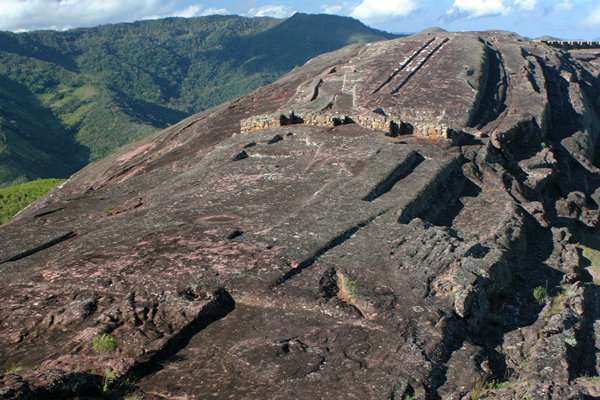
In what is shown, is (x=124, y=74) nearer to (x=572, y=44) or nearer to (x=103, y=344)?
(x=572, y=44)

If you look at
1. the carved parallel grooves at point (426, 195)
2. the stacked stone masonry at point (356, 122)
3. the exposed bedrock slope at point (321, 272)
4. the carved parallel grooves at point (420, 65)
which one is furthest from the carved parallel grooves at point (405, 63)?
the carved parallel grooves at point (426, 195)

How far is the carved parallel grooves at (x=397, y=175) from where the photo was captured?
1005cm

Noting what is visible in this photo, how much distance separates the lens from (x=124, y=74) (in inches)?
4872

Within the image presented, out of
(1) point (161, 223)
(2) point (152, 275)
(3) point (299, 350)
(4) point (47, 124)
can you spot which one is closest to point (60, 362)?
(2) point (152, 275)

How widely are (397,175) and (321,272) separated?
15.1ft

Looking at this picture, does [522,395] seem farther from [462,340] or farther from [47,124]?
[47,124]

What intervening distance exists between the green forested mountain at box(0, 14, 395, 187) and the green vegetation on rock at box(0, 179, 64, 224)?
35960 mm

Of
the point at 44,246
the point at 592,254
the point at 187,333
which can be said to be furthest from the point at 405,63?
the point at 187,333

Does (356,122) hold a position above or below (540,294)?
above

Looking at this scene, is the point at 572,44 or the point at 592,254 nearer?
the point at 592,254

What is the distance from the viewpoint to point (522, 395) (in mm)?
4977

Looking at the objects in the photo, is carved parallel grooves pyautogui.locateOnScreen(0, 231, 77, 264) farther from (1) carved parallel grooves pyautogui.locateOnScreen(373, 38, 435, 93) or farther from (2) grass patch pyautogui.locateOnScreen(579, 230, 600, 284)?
(1) carved parallel grooves pyautogui.locateOnScreen(373, 38, 435, 93)

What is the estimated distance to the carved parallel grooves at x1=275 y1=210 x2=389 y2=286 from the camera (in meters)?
7.05

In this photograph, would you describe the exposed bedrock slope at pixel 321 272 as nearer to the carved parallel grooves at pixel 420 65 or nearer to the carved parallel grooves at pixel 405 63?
the carved parallel grooves at pixel 420 65
